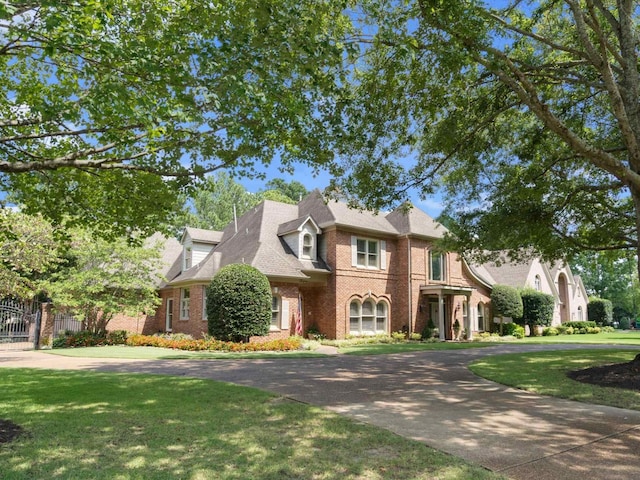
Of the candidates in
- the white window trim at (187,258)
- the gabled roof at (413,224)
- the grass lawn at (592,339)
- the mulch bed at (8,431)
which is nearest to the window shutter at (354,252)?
the gabled roof at (413,224)

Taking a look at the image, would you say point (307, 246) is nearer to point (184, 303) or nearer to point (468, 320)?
point (184, 303)

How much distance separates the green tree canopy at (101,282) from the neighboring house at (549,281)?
73.7 ft

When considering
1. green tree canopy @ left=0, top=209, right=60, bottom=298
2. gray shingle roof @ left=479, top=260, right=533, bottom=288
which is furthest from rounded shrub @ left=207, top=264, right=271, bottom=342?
gray shingle roof @ left=479, top=260, right=533, bottom=288

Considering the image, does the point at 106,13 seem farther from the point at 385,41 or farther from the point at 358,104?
the point at 358,104

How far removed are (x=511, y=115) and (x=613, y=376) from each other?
24.7ft

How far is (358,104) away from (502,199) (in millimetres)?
6347

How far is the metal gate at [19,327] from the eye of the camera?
70.9 ft

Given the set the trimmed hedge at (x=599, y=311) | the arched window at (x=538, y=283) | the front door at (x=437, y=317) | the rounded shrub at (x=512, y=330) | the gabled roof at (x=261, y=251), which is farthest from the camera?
the trimmed hedge at (x=599, y=311)

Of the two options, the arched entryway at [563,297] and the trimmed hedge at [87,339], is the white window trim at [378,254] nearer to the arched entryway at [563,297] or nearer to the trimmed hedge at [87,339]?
the trimmed hedge at [87,339]

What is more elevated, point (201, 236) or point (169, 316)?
point (201, 236)

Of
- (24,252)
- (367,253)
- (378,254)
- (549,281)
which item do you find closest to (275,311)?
(367,253)

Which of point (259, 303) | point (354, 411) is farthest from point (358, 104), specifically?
point (259, 303)

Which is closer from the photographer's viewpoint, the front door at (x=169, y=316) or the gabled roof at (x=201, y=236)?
the front door at (x=169, y=316)

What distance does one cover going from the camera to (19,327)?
76.1ft
